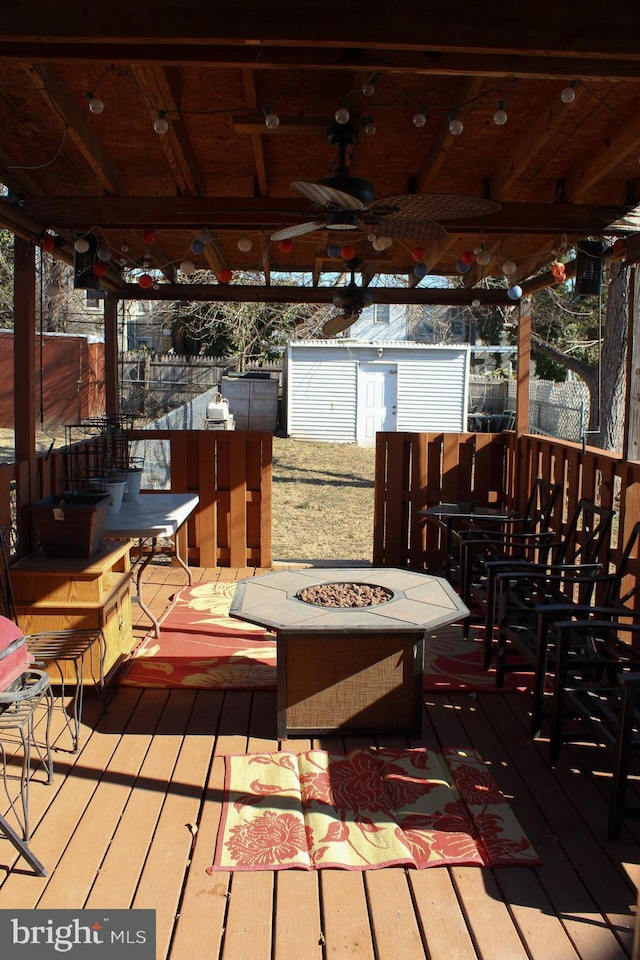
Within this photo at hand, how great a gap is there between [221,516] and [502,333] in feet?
61.7

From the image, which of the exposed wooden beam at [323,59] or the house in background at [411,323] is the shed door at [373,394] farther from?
the exposed wooden beam at [323,59]

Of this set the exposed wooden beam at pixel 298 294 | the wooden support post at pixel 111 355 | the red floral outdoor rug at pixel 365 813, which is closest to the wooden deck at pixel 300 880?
the red floral outdoor rug at pixel 365 813

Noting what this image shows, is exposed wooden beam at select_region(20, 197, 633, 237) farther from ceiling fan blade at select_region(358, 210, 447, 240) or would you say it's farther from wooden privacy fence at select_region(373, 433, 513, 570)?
wooden privacy fence at select_region(373, 433, 513, 570)

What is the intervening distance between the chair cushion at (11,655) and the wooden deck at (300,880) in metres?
0.55

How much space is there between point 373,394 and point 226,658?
1418cm

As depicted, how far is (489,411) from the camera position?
1964 cm

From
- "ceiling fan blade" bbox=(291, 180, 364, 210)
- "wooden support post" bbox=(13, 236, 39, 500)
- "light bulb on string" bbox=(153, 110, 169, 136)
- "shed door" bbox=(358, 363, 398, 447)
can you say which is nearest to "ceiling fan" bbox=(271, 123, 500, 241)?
"ceiling fan blade" bbox=(291, 180, 364, 210)

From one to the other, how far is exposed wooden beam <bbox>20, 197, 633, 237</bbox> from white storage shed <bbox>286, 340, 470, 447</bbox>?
42.6ft

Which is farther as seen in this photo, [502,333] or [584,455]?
[502,333]

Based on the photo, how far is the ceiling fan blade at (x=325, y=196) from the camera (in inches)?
121

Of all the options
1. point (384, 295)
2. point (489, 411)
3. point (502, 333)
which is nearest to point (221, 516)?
point (384, 295)

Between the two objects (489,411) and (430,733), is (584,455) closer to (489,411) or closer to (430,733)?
(430,733)

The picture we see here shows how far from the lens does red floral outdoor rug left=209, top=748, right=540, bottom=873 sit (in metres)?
2.49

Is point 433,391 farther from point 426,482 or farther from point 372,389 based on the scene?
point 426,482
